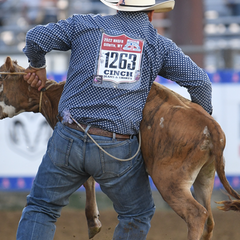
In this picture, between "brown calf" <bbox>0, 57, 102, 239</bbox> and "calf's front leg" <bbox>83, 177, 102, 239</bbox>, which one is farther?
A: "calf's front leg" <bbox>83, 177, 102, 239</bbox>

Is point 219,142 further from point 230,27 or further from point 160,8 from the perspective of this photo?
point 230,27

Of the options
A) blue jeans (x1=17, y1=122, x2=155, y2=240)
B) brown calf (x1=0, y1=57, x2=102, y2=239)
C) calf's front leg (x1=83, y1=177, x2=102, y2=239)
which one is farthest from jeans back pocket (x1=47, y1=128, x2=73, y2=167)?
calf's front leg (x1=83, y1=177, x2=102, y2=239)

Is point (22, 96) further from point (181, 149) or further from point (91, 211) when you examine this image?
point (181, 149)

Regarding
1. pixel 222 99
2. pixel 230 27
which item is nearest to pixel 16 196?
pixel 222 99

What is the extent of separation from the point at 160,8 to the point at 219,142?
37.8 inches

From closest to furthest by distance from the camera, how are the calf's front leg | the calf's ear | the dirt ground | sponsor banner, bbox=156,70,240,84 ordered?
the calf's ear < the calf's front leg < the dirt ground < sponsor banner, bbox=156,70,240,84

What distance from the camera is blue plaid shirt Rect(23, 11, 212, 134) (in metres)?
2.58

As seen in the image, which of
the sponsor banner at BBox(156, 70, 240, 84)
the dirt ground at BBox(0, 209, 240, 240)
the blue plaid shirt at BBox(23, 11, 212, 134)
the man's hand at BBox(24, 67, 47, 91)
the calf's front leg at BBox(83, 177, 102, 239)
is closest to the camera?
the blue plaid shirt at BBox(23, 11, 212, 134)

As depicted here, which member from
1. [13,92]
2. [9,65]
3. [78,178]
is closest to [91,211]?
[78,178]

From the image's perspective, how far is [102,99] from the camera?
257cm

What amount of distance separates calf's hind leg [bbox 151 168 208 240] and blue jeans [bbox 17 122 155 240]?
19 cm

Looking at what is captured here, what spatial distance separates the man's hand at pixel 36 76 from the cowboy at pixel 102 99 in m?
0.18

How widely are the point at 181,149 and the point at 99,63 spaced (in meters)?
0.72

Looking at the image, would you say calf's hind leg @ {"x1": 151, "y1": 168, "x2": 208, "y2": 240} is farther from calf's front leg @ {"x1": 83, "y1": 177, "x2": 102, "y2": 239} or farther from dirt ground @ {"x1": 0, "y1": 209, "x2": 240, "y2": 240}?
dirt ground @ {"x1": 0, "y1": 209, "x2": 240, "y2": 240}
